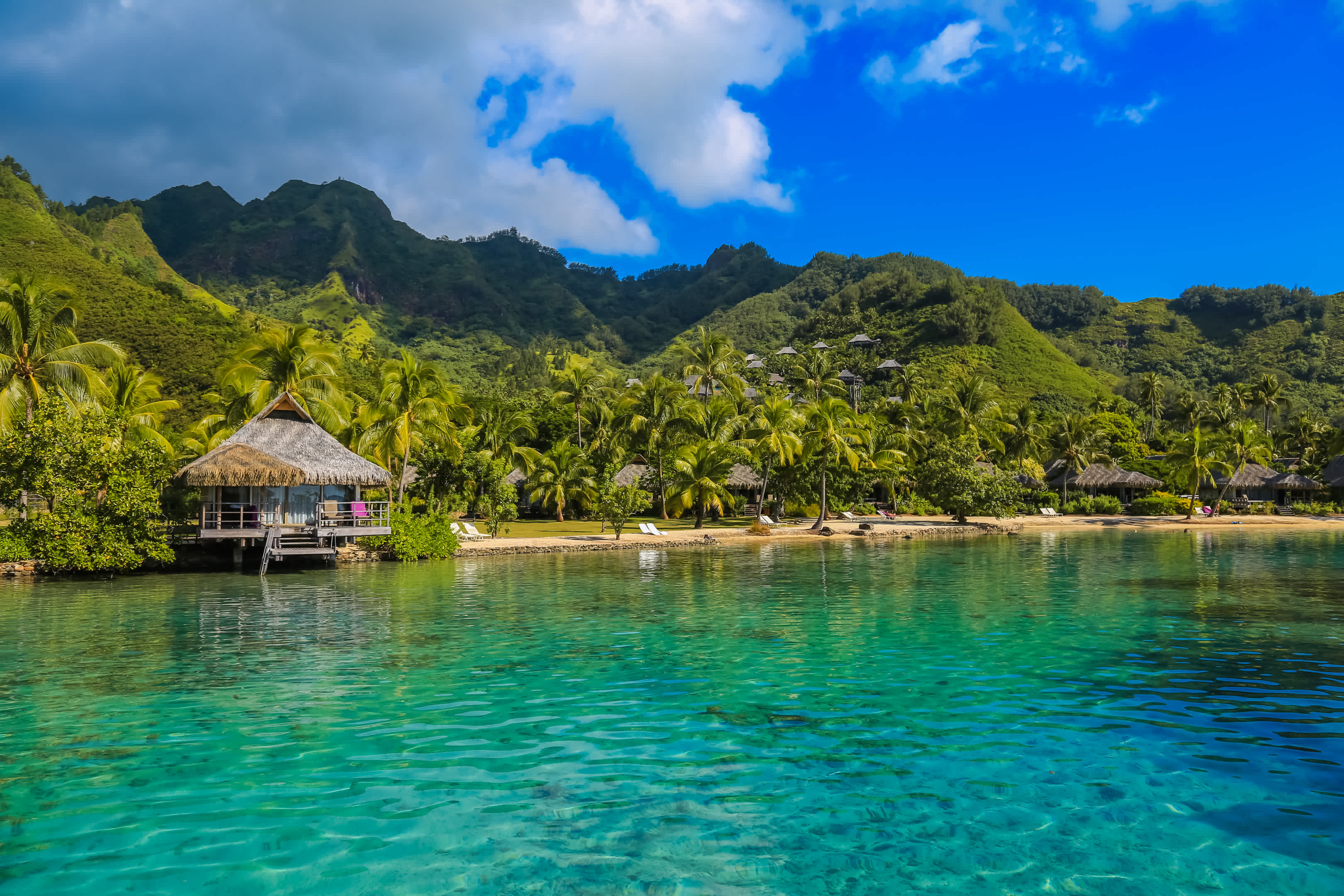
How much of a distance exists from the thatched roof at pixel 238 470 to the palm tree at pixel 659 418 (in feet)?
70.5

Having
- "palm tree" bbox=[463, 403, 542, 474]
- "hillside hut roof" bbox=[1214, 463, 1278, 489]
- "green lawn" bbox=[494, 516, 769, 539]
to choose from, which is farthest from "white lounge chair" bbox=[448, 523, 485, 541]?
"hillside hut roof" bbox=[1214, 463, 1278, 489]

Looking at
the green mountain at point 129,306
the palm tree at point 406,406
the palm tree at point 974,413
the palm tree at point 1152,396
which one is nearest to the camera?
the palm tree at point 406,406

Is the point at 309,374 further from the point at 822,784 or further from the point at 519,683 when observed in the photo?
the point at 822,784

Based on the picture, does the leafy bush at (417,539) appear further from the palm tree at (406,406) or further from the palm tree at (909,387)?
the palm tree at (909,387)

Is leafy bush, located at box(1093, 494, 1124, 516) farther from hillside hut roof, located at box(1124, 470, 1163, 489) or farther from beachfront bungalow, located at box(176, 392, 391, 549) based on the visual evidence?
beachfront bungalow, located at box(176, 392, 391, 549)

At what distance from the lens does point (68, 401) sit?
1035 inches

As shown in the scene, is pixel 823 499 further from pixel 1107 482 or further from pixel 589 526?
pixel 1107 482

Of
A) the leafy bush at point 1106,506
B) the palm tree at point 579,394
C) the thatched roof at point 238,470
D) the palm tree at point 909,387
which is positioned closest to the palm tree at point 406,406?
the thatched roof at point 238,470

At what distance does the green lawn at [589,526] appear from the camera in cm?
3728

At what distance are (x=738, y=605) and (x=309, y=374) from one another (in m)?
22.9

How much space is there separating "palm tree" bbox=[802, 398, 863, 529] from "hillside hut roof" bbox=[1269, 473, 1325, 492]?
3802cm

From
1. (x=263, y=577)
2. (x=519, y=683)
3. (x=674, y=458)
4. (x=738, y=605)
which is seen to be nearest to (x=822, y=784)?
(x=519, y=683)

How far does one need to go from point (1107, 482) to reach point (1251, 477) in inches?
461

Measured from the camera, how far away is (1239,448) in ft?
177
